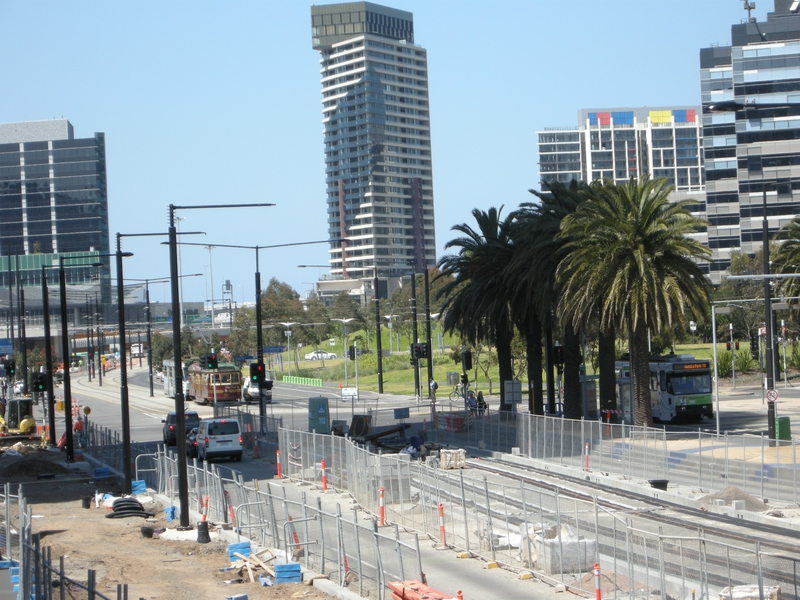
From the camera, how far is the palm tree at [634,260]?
120ft

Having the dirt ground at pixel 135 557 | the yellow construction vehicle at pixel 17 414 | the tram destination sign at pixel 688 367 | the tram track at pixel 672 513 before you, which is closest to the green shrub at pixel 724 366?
the tram destination sign at pixel 688 367

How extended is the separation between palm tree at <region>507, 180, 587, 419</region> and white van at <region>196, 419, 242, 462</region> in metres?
13.6

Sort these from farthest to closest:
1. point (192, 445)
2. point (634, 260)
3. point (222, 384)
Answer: point (222, 384)
point (192, 445)
point (634, 260)

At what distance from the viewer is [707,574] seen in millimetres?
14680

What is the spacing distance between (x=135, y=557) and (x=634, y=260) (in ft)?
71.5

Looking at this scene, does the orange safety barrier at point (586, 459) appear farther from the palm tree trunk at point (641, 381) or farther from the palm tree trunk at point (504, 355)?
the palm tree trunk at point (504, 355)

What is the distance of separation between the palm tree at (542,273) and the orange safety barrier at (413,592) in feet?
79.9

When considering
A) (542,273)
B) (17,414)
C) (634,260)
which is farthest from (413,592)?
(17,414)

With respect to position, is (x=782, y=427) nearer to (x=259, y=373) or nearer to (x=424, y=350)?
(x=259, y=373)

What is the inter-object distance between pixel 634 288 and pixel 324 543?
20.9m

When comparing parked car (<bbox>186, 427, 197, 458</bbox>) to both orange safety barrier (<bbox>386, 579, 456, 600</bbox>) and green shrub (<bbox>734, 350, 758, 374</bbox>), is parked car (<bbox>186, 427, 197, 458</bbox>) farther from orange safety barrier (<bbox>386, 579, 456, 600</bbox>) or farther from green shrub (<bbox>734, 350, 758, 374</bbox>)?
green shrub (<bbox>734, 350, 758, 374</bbox>)

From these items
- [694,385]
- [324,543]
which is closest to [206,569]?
[324,543]

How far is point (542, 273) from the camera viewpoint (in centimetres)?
4162

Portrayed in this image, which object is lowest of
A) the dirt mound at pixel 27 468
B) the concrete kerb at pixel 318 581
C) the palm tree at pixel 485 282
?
the dirt mound at pixel 27 468
